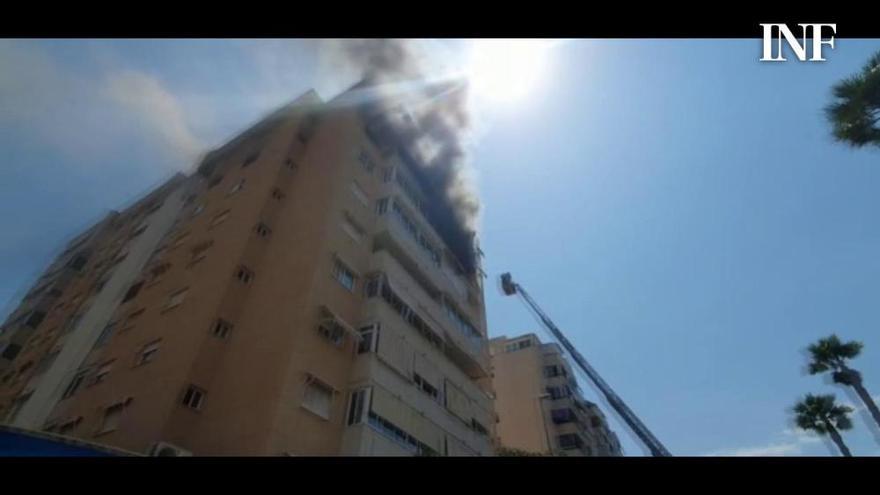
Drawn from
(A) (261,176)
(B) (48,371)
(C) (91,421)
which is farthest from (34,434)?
(A) (261,176)

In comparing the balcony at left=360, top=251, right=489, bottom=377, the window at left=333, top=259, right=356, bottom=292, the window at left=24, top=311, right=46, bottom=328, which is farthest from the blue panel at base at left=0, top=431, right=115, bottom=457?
the window at left=24, top=311, right=46, bottom=328

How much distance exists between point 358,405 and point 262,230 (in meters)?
8.44

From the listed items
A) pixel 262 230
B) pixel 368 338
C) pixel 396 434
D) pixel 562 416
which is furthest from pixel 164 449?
pixel 562 416

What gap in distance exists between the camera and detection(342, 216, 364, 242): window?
19833 millimetres

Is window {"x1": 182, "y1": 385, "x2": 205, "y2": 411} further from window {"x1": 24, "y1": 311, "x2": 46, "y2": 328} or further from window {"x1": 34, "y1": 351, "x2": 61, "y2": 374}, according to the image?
window {"x1": 24, "y1": 311, "x2": 46, "y2": 328}

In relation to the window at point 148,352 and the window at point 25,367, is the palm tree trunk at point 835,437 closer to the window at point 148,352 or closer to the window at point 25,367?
the window at point 148,352

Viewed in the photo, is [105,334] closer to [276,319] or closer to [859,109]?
[276,319]

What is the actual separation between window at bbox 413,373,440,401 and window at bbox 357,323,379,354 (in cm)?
232

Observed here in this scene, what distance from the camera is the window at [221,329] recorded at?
51.7 feet

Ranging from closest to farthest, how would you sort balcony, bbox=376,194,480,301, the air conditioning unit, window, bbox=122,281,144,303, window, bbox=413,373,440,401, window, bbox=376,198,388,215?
the air conditioning unit < window, bbox=413,373,440,401 < window, bbox=122,281,144,303 < balcony, bbox=376,194,480,301 < window, bbox=376,198,388,215

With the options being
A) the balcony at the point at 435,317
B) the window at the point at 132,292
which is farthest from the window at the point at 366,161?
the window at the point at 132,292
